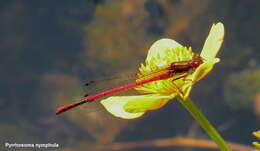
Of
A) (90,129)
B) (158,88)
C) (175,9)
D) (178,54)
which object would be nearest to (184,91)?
(158,88)

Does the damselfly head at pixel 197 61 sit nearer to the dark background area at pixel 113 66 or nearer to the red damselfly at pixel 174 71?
the red damselfly at pixel 174 71

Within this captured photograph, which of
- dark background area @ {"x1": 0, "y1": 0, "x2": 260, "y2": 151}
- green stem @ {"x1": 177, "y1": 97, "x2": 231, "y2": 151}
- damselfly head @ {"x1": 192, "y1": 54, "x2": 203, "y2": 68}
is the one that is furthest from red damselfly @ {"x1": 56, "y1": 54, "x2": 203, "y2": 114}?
dark background area @ {"x1": 0, "y1": 0, "x2": 260, "y2": 151}

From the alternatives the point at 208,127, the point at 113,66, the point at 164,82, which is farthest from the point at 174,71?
the point at 113,66

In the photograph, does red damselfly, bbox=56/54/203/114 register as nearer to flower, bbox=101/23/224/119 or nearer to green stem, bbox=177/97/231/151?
flower, bbox=101/23/224/119

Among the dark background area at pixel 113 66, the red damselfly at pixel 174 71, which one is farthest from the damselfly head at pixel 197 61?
the dark background area at pixel 113 66

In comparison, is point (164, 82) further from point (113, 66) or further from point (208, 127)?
point (113, 66)

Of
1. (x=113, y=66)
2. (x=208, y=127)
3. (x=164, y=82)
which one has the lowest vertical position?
(x=208, y=127)
